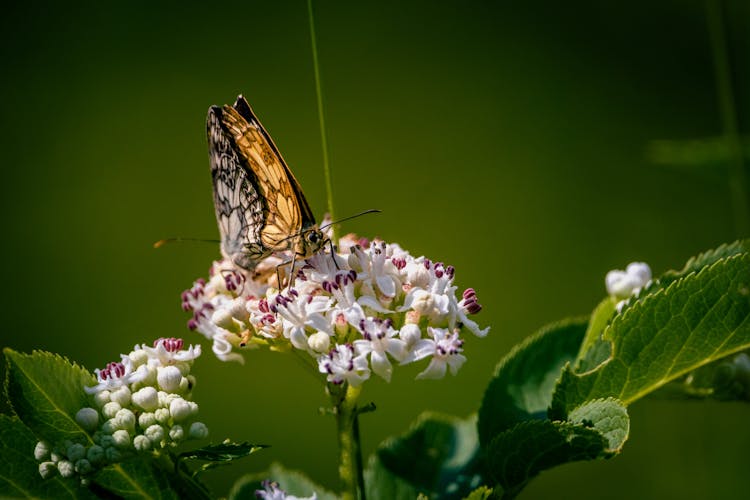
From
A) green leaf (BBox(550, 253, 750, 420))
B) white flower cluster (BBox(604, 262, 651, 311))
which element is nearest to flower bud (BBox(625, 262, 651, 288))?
white flower cluster (BBox(604, 262, 651, 311))

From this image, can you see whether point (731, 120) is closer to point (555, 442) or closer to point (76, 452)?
point (555, 442)

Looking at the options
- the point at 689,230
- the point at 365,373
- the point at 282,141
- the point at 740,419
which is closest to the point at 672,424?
the point at 740,419

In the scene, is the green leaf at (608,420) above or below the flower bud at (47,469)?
below

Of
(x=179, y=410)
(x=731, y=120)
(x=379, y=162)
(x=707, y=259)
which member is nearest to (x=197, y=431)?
(x=179, y=410)

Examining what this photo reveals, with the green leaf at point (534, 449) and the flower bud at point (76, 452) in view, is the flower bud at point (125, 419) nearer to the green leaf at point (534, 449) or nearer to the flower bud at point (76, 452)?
the flower bud at point (76, 452)

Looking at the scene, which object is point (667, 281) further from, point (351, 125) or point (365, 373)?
point (351, 125)

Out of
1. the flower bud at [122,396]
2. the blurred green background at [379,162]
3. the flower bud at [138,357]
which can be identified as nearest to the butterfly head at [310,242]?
the flower bud at [138,357]
